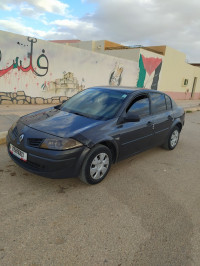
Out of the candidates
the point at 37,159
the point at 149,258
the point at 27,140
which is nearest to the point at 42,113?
the point at 27,140

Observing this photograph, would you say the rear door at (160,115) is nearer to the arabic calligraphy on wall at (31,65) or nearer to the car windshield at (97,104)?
the car windshield at (97,104)

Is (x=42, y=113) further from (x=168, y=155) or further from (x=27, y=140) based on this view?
(x=168, y=155)

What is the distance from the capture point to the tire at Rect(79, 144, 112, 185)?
3.10 meters

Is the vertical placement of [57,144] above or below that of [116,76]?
below

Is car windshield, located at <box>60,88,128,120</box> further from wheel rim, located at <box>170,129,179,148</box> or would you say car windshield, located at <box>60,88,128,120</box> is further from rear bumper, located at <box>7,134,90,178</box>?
wheel rim, located at <box>170,129,179,148</box>

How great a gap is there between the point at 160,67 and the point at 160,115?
641 inches

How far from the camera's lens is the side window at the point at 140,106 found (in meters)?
3.89

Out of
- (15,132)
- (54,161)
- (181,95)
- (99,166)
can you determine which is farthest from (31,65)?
(181,95)

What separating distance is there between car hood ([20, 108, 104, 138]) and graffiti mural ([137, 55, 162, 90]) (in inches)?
558

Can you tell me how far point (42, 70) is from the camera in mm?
9570

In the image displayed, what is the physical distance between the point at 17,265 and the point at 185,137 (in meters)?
6.12

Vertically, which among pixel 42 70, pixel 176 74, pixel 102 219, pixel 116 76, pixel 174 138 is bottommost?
pixel 102 219

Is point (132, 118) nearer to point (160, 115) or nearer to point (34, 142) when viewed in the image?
point (160, 115)

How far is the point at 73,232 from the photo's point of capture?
2334mm
